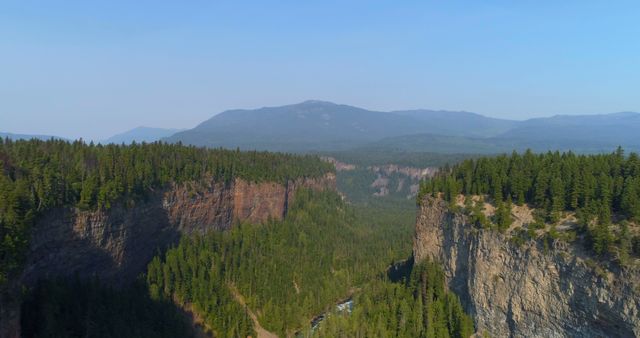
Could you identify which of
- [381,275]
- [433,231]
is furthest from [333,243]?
[433,231]

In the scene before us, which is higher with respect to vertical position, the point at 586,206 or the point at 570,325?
the point at 586,206

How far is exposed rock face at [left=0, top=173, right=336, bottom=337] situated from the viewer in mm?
59725

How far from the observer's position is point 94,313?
62.8 m

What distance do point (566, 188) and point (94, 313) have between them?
67.0 m

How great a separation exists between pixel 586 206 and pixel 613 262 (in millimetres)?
9854

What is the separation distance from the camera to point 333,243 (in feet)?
399

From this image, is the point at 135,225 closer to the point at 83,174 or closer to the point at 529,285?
the point at 83,174

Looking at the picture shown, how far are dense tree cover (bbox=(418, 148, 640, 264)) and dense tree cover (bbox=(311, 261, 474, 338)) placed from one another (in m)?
14.2

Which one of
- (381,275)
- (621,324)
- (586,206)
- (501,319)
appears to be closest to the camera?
(621,324)

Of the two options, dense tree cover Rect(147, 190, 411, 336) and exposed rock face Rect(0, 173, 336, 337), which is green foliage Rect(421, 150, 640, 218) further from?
exposed rock face Rect(0, 173, 336, 337)

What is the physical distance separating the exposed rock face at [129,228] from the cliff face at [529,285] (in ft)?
170

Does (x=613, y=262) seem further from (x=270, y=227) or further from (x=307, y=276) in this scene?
(x=270, y=227)

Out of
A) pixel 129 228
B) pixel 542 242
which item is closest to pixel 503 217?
pixel 542 242

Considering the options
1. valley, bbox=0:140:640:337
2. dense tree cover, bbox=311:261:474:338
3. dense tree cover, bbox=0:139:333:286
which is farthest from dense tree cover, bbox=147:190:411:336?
dense tree cover, bbox=311:261:474:338
